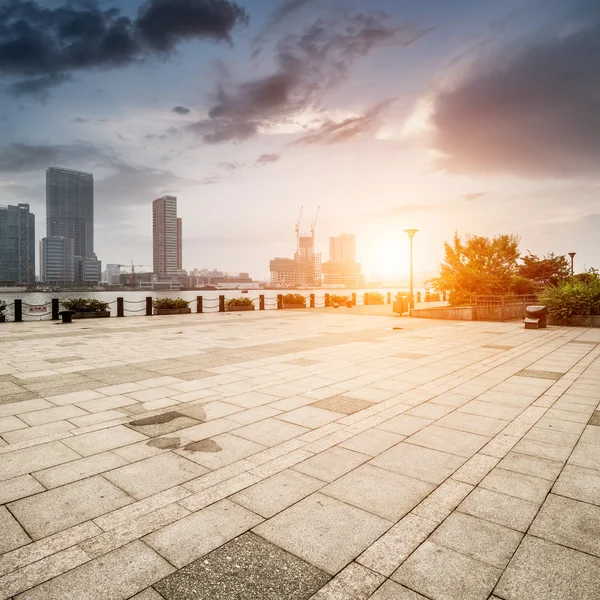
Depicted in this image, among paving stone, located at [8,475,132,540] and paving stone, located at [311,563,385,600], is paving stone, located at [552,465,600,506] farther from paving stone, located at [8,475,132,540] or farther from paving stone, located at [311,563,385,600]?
paving stone, located at [8,475,132,540]

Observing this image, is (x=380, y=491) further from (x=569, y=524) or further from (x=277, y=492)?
(x=569, y=524)

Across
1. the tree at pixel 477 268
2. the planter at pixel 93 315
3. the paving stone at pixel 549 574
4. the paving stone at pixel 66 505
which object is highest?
the tree at pixel 477 268

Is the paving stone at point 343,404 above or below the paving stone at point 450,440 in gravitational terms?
above

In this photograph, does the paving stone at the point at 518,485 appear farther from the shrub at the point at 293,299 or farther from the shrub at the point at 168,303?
the shrub at the point at 293,299

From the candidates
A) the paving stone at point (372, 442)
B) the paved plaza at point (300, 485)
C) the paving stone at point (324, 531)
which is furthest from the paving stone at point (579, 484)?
the paving stone at point (324, 531)

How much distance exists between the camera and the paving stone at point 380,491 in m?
3.71

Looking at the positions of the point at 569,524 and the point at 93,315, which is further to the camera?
the point at 93,315

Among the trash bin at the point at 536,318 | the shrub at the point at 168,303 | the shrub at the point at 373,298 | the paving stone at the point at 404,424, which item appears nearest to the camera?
the paving stone at the point at 404,424

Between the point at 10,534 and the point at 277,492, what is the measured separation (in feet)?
7.52

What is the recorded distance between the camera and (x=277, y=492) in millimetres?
3996

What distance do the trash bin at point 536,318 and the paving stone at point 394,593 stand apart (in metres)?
18.3

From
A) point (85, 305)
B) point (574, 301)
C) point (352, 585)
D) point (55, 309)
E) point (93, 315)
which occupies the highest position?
point (574, 301)

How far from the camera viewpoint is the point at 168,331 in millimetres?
18094

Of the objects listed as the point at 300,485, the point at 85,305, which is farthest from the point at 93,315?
the point at 300,485
